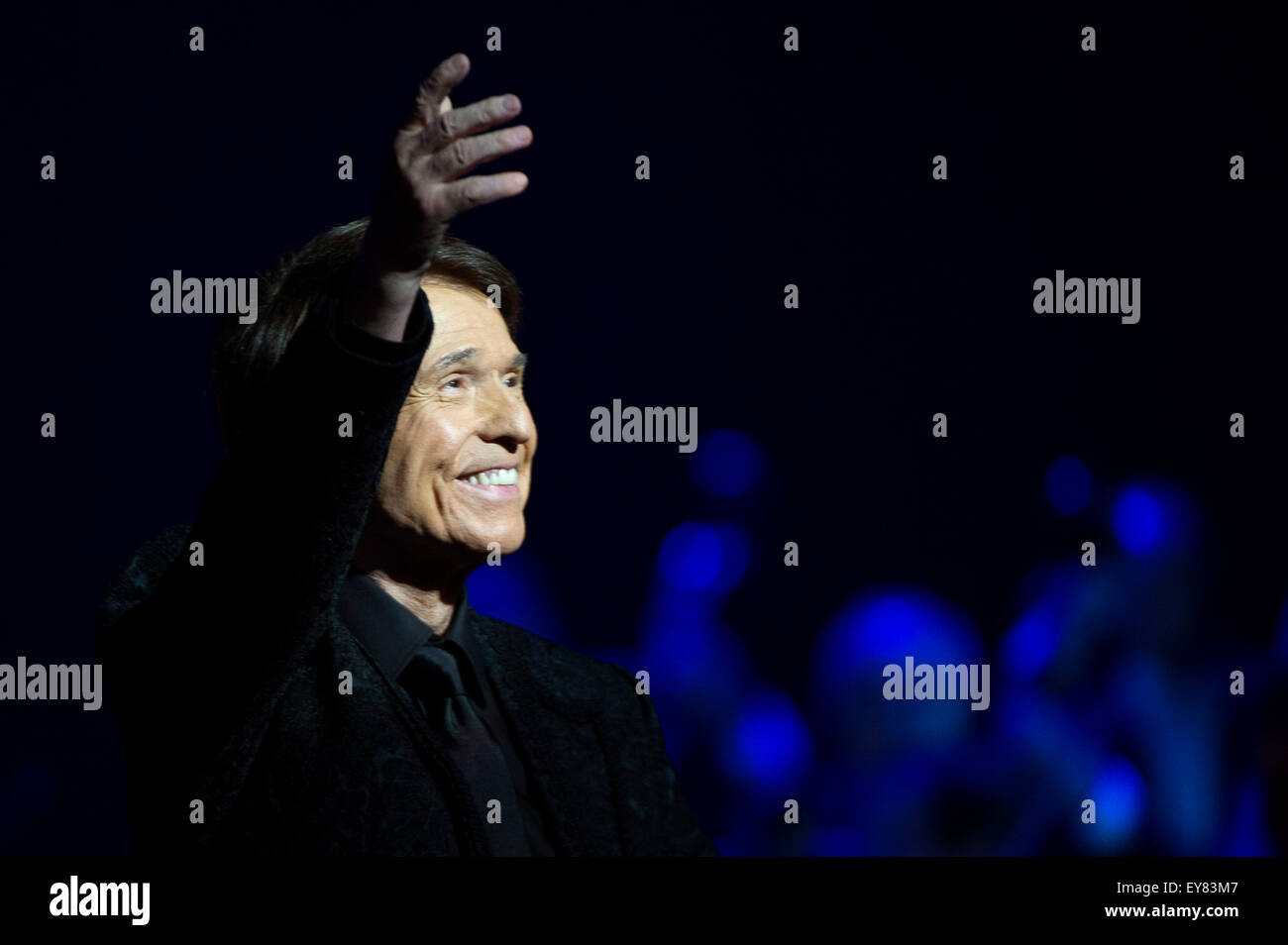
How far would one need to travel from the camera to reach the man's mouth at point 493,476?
2201 millimetres

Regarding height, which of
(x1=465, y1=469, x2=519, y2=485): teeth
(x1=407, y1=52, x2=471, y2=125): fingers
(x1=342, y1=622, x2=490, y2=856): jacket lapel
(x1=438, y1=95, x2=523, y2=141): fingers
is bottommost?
(x1=342, y1=622, x2=490, y2=856): jacket lapel

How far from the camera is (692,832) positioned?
236 cm

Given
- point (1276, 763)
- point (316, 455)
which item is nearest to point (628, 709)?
point (316, 455)

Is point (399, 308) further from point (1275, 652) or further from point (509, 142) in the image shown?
point (1275, 652)

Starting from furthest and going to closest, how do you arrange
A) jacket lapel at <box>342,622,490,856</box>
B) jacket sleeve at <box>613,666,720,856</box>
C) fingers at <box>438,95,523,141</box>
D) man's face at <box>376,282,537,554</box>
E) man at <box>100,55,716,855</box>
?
jacket sleeve at <box>613,666,720,856</box>
man's face at <box>376,282,537,554</box>
jacket lapel at <box>342,622,490,856</box>
man at <box>100,55,716,855</box>
fingers at <box>438,95,523,141</box>

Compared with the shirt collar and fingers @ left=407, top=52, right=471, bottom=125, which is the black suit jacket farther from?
fingers @ left=407, top=52, right=471, bottom=125

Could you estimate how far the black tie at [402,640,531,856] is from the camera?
2062 millimetres

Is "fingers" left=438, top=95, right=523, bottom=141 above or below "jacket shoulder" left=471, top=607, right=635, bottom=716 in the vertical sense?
above

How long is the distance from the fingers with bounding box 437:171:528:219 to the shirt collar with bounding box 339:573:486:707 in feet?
2.38

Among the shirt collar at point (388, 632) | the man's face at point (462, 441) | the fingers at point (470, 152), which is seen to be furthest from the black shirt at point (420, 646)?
the fingers at point (470, 152)

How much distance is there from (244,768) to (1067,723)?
1941 millimetres

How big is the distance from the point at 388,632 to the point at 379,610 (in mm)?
39

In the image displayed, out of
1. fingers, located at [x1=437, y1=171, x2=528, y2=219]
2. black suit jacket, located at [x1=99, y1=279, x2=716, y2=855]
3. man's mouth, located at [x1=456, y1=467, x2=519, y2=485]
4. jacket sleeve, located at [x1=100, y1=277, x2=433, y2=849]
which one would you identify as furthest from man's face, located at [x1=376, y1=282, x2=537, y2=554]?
fingers, located at [x1=437, y1=171, x2=528, y2=219]

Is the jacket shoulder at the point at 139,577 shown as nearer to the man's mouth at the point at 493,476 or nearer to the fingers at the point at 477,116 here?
the man's mouth at the point at 493,476
